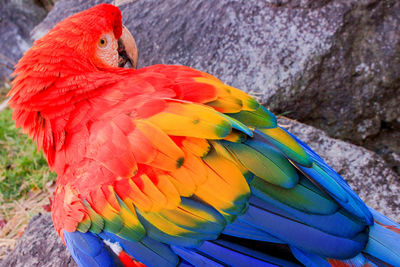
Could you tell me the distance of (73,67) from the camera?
3.85 feet

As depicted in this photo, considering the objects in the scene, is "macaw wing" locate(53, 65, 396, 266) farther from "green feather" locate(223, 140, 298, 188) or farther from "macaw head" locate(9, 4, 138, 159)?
"macaw head" locate(9, 4, 138, 159)

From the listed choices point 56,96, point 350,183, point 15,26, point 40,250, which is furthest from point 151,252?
point 15,26

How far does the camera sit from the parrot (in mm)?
961

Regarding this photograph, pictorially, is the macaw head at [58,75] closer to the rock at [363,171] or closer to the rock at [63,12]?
the rock at [363,171]

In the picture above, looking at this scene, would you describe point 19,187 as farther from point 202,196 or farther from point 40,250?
point 202,196

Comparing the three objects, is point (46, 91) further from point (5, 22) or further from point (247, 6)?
point (5, 22)

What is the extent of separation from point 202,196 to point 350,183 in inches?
35.6

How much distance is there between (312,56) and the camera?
1.88m

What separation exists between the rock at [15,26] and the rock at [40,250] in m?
2.90

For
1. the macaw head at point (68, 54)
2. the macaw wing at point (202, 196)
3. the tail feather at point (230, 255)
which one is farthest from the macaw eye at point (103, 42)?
the tail feather at point (230, 255)

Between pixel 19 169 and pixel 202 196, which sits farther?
pixel 19 169

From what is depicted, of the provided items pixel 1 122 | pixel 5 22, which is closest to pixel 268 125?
pixel 1 122

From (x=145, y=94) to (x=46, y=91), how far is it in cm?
30

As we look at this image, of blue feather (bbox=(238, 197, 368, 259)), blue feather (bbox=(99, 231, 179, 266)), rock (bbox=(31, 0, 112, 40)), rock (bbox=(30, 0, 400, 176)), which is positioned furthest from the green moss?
blue feather (bbox=(238, 197, 368, 259))
